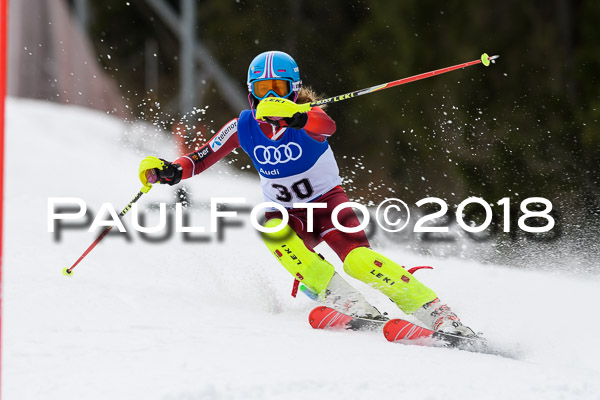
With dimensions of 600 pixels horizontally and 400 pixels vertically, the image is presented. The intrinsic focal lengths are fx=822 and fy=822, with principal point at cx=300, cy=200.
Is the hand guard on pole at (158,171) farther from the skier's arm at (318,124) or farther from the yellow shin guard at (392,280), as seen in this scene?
the yellow shin guard at (392,280)

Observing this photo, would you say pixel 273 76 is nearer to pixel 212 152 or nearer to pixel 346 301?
pixel 212 152

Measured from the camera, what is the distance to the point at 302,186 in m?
4.11

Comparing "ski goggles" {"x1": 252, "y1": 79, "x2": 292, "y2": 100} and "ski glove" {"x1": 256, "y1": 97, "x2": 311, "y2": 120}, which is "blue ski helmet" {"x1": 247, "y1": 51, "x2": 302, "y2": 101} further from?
"ski glove" {"x1": 256, "y1": 97, "x2": 311, "y2": 120}

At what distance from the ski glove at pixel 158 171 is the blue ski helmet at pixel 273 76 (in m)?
0.62

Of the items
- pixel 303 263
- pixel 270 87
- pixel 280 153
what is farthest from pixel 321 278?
pixel 270 87

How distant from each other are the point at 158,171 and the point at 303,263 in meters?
0.93

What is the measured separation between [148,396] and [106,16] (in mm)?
24691

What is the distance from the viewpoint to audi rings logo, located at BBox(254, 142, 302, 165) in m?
4.01

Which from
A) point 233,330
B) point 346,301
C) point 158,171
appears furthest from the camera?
point 158,171

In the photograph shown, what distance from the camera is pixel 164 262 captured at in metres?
5.38

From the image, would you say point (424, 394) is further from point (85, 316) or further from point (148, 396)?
point (85, 316)

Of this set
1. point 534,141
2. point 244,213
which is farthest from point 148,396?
point 534,141

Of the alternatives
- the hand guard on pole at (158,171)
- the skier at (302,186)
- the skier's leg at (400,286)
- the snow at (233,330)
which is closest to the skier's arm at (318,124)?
the skier at (302,186)

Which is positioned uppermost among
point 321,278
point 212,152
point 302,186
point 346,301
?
point 212,152
